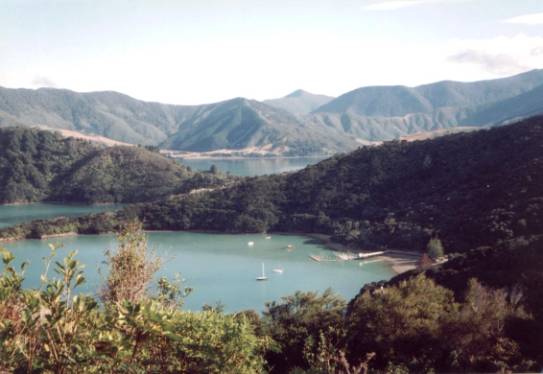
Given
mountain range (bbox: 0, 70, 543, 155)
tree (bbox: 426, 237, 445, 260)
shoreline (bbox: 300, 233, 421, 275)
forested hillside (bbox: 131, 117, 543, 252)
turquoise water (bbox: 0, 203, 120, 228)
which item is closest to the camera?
tree (bbox: 426, 237, 445, 260)

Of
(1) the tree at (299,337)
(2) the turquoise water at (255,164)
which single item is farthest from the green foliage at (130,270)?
(2) the turquoise water at (255,164)

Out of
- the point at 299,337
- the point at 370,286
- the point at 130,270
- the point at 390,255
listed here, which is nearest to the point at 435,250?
the point at 390,255

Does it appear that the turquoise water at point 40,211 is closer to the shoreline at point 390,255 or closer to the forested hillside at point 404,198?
the forested hillside at point 404,198

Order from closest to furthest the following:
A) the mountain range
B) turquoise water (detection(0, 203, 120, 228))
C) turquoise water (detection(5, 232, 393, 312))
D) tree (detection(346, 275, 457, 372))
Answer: tree (detection(346, 275, 457, 372)) < turquoise water (detection(5, 232, 393, 312)) < turquoise water (detection(0, 203, 120, 228)) < the mountain range

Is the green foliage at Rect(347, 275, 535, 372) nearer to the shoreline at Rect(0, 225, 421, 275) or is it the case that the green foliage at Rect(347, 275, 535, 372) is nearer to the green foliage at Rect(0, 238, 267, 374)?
the green foliage at Rect(0, 238, 267, 374)

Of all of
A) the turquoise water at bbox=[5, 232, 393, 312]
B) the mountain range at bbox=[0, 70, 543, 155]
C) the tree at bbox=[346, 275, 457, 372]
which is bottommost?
the turquoise water at bbox=[5, 232, 393, 312]

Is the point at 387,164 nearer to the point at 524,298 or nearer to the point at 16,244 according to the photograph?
the point at 16,244

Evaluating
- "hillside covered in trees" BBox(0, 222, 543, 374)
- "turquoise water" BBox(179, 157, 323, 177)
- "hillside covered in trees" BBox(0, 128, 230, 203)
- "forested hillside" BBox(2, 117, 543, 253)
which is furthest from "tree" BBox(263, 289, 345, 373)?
"turquoise water" BBox(179, 157, 323, 177)
